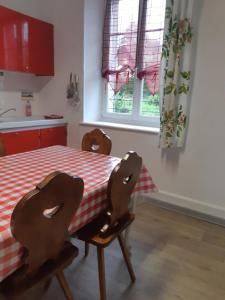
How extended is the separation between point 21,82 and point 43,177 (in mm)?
2454

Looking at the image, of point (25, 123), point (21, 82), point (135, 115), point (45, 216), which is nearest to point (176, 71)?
point (135, 115)

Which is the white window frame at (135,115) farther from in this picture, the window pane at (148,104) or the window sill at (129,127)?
the window sill at (129,127)

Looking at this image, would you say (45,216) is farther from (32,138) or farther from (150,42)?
(150,42)

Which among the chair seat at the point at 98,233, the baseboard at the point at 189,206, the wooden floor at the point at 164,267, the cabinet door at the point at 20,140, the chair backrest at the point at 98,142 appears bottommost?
the wooden floor at the point at 164,267

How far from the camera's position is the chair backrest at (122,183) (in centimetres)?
120

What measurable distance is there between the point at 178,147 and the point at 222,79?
0.77m

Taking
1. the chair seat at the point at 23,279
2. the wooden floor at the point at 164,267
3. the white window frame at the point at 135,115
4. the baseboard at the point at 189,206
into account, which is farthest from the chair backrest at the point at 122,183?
the white window frame at the point at 135,115

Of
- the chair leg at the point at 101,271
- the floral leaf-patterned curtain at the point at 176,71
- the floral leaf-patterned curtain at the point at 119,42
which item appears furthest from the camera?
the floral leaf-patterned curtain at the point at 119,42

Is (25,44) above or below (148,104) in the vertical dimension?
above

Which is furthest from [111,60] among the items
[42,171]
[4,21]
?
[42,171]

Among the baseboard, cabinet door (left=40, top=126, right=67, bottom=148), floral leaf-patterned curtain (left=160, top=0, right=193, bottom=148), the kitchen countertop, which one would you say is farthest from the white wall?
the baseboard

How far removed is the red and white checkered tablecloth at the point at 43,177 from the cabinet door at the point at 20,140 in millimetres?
1007

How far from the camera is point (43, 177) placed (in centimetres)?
134

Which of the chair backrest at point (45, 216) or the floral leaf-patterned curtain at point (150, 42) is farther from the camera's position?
the floral leaf-patterned curtain at point (150, 42)
